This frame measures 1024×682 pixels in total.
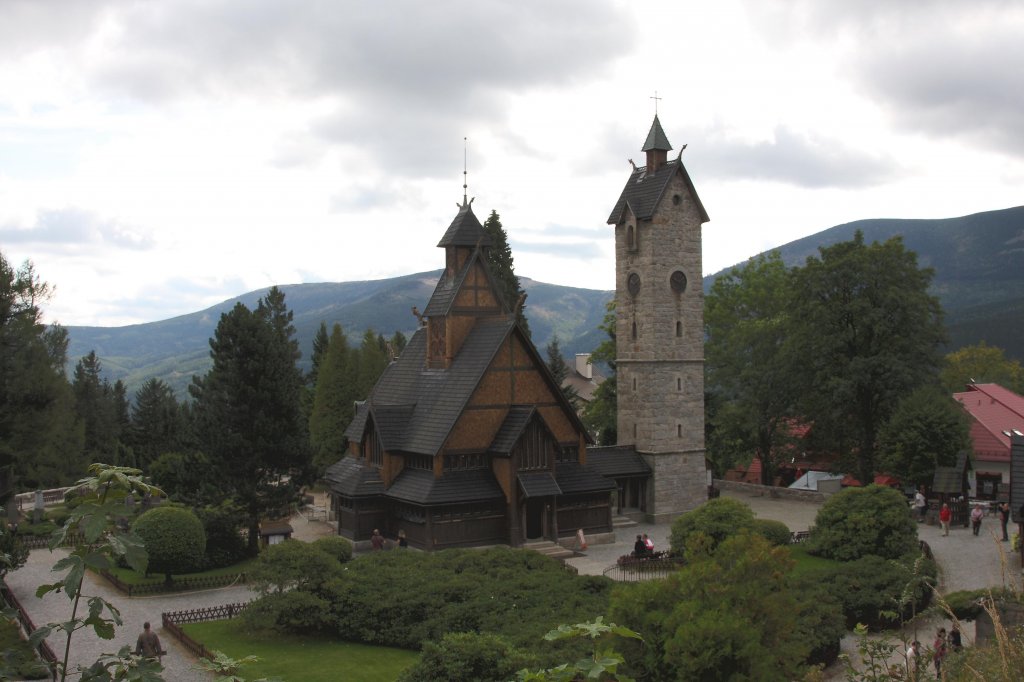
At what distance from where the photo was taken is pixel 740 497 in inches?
1864

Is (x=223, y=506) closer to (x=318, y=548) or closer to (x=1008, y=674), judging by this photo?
(x=318, y=548)

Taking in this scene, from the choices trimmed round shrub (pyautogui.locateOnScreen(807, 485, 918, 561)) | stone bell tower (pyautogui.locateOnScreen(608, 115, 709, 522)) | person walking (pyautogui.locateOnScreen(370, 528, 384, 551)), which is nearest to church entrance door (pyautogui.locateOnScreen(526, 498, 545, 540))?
person walking (pyautogui.locateOnScreen(370, 528, 384, 551))

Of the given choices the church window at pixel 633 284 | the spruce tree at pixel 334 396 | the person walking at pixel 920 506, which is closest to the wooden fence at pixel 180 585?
the church window at pixel 633 284

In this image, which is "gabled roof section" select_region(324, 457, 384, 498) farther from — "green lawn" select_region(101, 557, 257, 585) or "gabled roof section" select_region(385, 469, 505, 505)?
"green lawn" select_region(101, 557, 257, 585)

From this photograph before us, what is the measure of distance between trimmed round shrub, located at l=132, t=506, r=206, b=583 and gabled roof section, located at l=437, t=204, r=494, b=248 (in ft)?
A: 49.0

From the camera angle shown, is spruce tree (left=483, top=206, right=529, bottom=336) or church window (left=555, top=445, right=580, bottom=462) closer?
church window (left=555, top=445, right=580, bottom=462)

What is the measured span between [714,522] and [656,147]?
60.7ft

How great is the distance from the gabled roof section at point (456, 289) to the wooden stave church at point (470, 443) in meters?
0.06

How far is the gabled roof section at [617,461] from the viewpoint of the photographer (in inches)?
1512

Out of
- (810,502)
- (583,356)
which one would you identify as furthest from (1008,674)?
(583,356)

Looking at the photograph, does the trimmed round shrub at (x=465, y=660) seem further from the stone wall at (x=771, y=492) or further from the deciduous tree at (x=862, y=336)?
the stone wall at (x=771, y=492)

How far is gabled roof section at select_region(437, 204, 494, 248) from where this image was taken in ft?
120

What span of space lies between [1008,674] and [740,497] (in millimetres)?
43198

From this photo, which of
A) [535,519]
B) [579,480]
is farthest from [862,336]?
[535,519]
